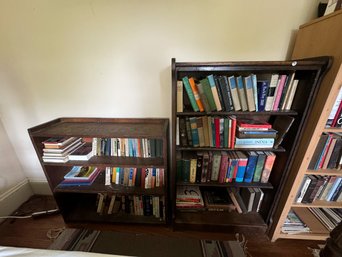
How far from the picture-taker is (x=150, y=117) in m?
1.37

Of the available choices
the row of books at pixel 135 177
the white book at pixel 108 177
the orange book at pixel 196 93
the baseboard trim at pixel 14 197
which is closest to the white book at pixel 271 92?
the orange book at pixel 196 93

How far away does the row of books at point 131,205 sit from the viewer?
4.63 feet

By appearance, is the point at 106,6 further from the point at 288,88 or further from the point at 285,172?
the point at 285,172

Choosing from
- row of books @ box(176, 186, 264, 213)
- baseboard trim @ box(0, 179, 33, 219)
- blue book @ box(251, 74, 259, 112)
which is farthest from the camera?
baseboard trim @ box(0, 179, 33, 219)

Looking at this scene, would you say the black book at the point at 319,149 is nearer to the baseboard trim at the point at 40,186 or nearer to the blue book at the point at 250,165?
the blue book at the point at 250,165

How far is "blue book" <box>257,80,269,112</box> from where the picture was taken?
98 cm

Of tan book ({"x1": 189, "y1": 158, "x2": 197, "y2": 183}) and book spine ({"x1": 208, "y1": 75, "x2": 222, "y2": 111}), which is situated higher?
book spine ({"x1": 208, "y1": 75, "x2": 222, "y2": 111})

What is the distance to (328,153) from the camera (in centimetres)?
103

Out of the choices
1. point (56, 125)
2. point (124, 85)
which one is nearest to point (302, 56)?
point (124, 85)

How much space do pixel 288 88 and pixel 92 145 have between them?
1.52 meters

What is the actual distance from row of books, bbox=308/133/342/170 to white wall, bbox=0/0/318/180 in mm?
646

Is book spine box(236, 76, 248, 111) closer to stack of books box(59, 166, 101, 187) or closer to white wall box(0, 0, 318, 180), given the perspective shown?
white wall box(0, 0, 318, 180)

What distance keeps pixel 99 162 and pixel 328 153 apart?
5.32 feet

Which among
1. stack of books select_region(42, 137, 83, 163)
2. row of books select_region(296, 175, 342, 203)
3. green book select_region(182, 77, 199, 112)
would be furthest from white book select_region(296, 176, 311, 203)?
stack of books select_region(42, 137, 83, 163)
